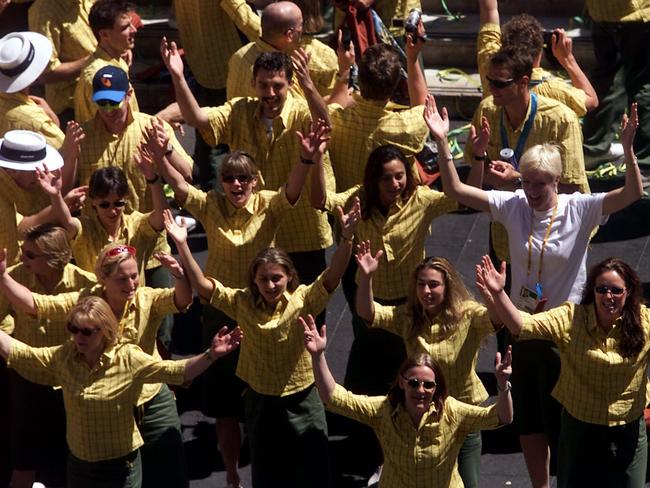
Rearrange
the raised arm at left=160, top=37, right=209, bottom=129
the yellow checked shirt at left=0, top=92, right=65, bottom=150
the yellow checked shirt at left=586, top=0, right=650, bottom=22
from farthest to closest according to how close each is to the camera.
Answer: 1. the yellow checked shirt at left=586, top=0, right=650, bottom=22
2. the yellow checked shirt at left=0, top=92, right=65, bottom=150
3. the raised arm at left=160, top=37, right=209, bottom=129

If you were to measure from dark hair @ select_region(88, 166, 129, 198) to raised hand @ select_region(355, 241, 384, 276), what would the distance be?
142 centimetres

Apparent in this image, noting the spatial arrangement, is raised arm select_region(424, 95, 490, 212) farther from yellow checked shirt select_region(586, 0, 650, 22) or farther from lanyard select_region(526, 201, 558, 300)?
yellow checked shirt select_region(586, 0, 650, 22)

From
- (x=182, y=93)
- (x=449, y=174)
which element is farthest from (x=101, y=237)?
(x=449, y=174)

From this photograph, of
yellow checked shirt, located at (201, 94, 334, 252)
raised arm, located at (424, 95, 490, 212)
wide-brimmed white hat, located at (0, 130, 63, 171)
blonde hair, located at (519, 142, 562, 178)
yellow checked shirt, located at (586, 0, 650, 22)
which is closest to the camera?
blonde hair, located at (519, 142, 562, 178)

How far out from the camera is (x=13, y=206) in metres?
9.54

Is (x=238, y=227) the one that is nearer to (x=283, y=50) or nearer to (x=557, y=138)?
(x=283, y=50)

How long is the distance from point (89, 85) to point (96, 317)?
7.34 feet

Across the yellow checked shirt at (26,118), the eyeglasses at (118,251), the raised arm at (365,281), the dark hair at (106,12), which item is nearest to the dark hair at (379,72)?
the raised arm at (365,281)

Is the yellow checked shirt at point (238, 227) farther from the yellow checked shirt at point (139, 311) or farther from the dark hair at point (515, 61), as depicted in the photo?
the dark hair at point (515, 61)

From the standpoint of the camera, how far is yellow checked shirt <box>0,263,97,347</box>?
902 centimetres

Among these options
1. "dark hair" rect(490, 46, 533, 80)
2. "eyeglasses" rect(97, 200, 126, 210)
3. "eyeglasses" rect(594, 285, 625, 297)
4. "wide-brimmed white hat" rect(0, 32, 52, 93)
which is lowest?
"eyeglasses" rect(97, 200, 126, 210)

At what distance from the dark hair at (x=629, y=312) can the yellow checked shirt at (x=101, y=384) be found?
7.04 ft

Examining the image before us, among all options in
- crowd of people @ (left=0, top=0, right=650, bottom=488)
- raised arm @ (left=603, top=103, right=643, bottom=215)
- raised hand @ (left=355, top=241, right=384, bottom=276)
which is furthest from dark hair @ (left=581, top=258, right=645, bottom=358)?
raised hand @ (left=355, top=241, right=384, bottom=276)

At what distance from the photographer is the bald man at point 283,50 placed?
10094 mm
